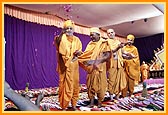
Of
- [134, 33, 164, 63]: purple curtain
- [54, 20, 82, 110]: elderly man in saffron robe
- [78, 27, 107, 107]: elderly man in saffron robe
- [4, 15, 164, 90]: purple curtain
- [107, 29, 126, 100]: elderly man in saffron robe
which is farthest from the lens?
[134, 33, 164, 63]: purple curtain

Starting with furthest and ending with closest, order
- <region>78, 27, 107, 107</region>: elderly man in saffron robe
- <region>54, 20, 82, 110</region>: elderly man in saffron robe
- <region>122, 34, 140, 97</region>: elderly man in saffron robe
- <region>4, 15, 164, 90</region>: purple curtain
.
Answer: <region>4, 15, 164, 90</region>: purple curtain, <region>122, 34, 140, 97</region>: elderly man in saffron robe, <region>78, 27, 107, 107</region>: elderly man in saffron robe, <region>54, 20, 82, 110</region>: elderly man in saffron robe

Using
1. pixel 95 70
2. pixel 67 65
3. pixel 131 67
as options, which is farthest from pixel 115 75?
pixel 67 65

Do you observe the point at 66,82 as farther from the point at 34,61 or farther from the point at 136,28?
the point at 136,28

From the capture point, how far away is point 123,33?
10.2 metres

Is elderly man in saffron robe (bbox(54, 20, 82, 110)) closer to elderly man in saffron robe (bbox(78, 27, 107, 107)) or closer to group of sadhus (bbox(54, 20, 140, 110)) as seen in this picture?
group of sadhus (bbox(54, 20, 140, 110))

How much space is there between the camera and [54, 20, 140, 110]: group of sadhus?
3.30 m

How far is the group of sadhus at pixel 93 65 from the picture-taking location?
330 cm

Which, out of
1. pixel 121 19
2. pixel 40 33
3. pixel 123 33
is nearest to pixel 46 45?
pixel 40 33

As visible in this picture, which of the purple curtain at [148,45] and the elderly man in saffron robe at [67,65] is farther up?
the purple curtain at [148,45]

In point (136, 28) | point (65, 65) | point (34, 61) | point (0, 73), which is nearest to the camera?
point (0, 73)

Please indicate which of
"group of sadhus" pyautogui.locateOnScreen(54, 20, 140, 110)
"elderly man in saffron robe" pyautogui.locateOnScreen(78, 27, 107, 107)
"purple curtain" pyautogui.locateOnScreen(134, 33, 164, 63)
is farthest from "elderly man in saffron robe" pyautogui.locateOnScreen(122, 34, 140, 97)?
"purple curtain" pyautogui.locateOnScreen(134, 33, 164, 63)

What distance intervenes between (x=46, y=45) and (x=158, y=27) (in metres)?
4.60

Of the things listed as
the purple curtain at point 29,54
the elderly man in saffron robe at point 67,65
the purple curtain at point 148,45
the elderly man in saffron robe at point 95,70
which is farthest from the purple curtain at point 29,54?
the purple curtain at point 148,45

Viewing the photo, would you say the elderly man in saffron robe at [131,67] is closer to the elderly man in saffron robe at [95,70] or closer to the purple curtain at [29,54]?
the elderly man in saffron robe at [95,70]
